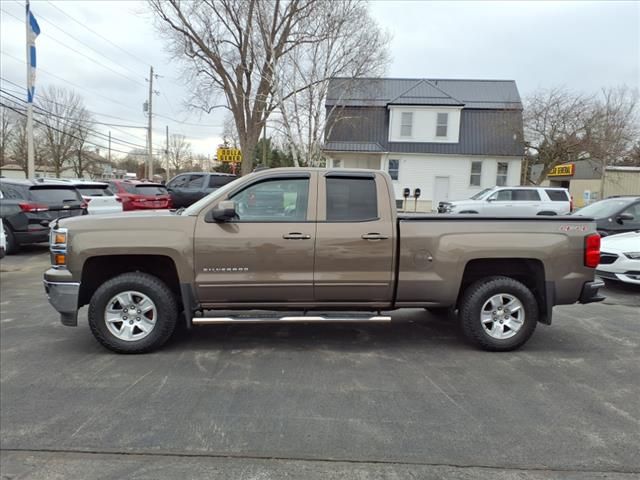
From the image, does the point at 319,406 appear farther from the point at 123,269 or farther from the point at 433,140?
the point at 433,140

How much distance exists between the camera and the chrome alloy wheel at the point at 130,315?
4.40m

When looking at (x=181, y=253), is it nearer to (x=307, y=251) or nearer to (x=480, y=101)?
(x=307, y=251)

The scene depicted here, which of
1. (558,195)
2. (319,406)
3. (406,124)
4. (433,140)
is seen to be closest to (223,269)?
(319,406)

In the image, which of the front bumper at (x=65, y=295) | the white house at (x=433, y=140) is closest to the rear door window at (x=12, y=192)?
the front bumper at (x=65, y=295)

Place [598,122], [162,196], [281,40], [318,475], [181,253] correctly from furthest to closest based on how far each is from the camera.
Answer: [598,122] → [281,40] → [162,196] → [181,253] → [318,475]

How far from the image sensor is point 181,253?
4.33 m

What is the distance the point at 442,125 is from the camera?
91.6 ft

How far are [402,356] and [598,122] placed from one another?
1125 inches

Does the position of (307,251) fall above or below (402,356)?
above

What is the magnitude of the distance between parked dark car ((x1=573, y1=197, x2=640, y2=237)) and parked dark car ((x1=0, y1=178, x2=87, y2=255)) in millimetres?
11781

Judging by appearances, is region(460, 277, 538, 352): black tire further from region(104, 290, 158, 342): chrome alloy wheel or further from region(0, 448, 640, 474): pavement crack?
region(104, 290, 158, 342): chrome alloy wheel

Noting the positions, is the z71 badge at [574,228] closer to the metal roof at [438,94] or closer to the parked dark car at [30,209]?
the parked dark car at [30,209]

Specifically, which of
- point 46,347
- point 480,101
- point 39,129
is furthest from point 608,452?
point 39,129

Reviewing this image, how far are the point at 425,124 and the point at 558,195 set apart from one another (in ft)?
39.6
